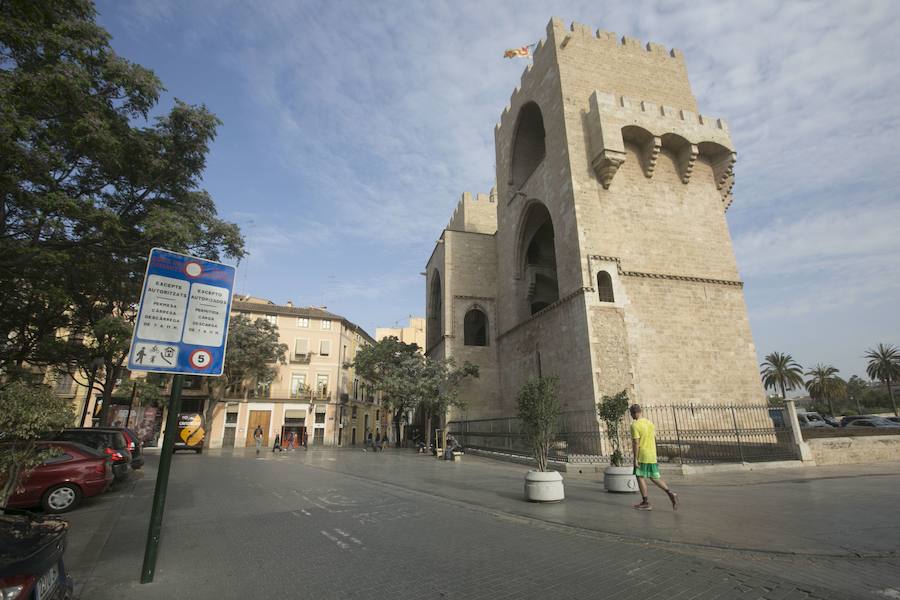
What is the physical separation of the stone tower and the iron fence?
2.54ft

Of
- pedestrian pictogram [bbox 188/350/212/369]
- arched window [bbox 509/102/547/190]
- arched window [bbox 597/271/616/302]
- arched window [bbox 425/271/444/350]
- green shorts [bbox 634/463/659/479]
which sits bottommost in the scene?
green shorts [bbox 634/463/659/479]

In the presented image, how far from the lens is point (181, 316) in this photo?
14.2 feet

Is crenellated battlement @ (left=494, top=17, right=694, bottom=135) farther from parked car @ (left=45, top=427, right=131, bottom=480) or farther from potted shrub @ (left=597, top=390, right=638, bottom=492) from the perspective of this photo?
parked car @ (left=45, top=427, right=131, bottom=480)

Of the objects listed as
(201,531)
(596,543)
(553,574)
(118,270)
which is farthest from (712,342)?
(118,270)

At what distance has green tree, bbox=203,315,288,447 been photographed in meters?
32.8

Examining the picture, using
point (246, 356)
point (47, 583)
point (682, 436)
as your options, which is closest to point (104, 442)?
point (47, 583)

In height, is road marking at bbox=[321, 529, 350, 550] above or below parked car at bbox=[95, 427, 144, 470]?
below

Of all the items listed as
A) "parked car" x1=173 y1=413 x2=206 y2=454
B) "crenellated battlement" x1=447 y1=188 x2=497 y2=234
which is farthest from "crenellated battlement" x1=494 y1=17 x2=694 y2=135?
"parked car" x1=173 y1=413 x2=206 y2=454

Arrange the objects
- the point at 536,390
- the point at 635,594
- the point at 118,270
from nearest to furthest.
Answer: the point at 635,594, the point at 536,390, the point at 118,270

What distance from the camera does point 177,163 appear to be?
35.8 ft

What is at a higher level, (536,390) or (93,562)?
(536,390)

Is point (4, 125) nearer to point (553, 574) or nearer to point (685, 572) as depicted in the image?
point (553, 574)

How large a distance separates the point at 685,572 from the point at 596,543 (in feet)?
3.94

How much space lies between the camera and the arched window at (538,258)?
1055 inches
